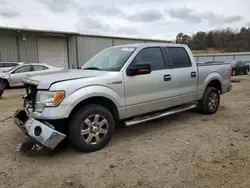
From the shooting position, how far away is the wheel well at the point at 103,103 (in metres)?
3.66

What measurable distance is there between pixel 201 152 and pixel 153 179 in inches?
46.5

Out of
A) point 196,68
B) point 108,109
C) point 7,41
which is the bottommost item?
point 108,109

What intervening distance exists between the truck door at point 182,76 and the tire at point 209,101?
51 centimetres

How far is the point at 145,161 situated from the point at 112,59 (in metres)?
2.12

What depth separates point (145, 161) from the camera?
3375mm

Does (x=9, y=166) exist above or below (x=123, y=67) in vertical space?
below

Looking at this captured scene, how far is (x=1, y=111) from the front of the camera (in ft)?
22.6

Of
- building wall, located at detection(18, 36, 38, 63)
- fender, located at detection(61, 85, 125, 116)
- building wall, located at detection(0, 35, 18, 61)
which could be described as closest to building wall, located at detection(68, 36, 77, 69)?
building wall, located at detection(18, 36, 38, 63)

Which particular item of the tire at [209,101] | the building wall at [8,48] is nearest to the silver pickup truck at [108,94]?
the tire at [209,101]

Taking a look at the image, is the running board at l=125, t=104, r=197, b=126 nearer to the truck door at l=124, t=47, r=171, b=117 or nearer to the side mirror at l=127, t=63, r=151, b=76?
the truck door at l=124, t=47, r=171, b=117

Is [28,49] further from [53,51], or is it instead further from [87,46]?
[87,46]

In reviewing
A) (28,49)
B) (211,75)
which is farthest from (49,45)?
(211,75)

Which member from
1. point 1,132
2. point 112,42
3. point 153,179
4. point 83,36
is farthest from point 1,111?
point 112,42

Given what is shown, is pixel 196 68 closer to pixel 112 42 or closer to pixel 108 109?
pixel 108 109
